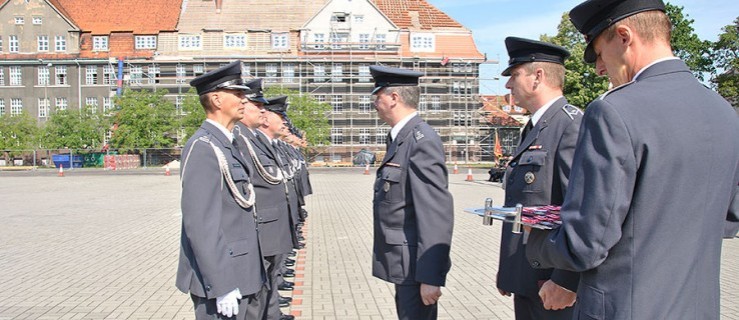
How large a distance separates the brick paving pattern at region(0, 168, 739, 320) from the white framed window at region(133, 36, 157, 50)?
43785mm

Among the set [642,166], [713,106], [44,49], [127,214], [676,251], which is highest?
[44,49]

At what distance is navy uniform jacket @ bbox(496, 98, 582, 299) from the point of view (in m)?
3.26

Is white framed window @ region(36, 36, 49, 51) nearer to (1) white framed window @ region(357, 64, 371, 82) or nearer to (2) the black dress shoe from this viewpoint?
(1) white framed window @ region(357, 64, 371, 82)

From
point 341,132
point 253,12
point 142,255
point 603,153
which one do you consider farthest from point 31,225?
point 253,12

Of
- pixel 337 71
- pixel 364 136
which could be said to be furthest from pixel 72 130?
pixel 364 136

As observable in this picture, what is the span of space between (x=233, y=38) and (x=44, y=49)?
17912 mm

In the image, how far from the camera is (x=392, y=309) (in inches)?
260

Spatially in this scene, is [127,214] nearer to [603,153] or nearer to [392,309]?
[392,309]

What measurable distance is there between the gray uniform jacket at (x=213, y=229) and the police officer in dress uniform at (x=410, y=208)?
85 cm

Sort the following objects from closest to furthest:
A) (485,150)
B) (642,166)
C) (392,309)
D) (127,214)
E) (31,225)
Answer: (642,166)
(392,309)
(31,225)
(127,214)
(485,150)

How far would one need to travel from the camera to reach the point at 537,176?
11.0 ft

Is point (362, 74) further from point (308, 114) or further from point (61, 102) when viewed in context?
point (61, 102)

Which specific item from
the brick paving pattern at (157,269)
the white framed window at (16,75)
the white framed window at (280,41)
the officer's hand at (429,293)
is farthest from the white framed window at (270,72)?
the officer's hand at (429,293)

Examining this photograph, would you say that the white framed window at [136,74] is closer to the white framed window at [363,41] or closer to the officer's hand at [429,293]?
the white framed window at [363,41]
